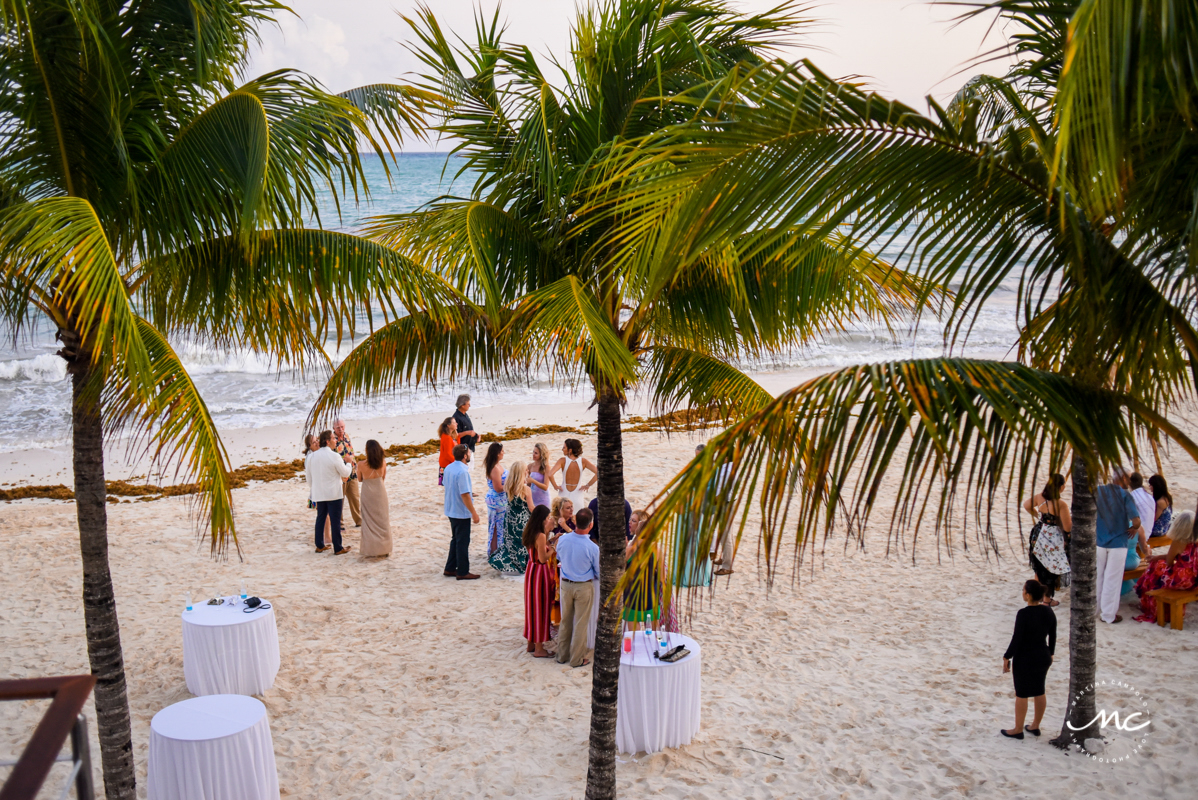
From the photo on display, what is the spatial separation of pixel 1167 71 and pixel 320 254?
13.6 ft

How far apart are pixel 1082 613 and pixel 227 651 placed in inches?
A: 269

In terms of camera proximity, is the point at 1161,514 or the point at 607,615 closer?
the point at 607,615

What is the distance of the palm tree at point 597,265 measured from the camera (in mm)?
4812

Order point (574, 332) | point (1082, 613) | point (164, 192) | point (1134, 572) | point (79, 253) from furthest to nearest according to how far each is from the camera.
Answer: point (1134, 572)
point (1082, 613)
point (164, 192)
point (574, 332)
point (79, 253)

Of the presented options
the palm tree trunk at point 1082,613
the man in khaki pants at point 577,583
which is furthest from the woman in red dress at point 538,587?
the palm tree trunk at point 1082,613

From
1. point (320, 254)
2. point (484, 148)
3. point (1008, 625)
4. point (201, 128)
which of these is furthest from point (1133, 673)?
point (201, 128)

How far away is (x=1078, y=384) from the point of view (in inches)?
117

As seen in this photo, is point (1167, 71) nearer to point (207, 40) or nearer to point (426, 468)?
point (207, 40)

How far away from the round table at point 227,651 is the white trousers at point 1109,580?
7.93 metres

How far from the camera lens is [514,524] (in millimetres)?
10094

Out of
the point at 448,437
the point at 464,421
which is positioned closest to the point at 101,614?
the point at 448,437

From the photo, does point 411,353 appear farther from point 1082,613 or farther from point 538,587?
point 1082,613

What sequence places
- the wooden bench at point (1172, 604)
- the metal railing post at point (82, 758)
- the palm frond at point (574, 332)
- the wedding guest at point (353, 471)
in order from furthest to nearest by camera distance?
the wedding guest at point (353, 471) → the wooden bench at point (1172, 604) → the palm frond at point (574, 332) → the metal railing post at point (82, 758)

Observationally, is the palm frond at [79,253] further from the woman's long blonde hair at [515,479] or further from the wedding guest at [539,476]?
the wedding guest at [539,476]
